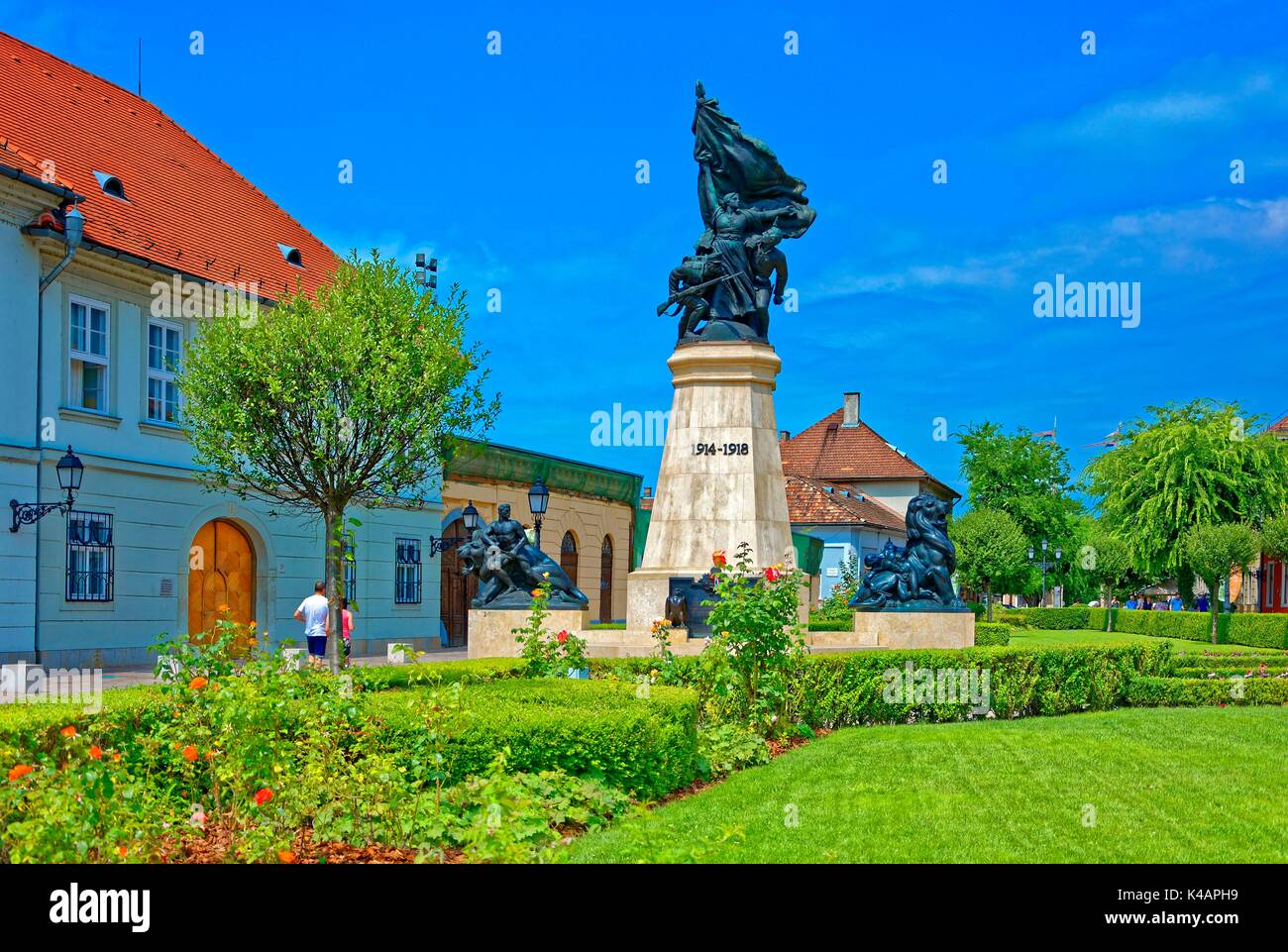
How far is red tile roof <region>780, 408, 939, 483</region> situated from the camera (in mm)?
70500

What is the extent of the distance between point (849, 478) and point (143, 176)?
47827 millimetres

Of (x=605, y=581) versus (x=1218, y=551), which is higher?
(x=1218, y=551)

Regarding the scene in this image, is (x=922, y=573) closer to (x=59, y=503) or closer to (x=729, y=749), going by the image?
(x=729, y=749)

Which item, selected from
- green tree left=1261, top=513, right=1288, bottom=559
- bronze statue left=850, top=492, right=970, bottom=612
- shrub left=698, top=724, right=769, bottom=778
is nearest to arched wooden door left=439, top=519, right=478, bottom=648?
bronze statue left=850, top=492, right=970, bottom=612

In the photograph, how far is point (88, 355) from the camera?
2380 cm

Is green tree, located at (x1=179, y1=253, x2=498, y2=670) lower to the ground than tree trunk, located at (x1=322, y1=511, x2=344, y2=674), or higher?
higher

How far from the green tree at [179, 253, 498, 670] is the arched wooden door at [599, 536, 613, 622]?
22.6 meters

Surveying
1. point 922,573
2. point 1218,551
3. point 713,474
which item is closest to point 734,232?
point 713,474

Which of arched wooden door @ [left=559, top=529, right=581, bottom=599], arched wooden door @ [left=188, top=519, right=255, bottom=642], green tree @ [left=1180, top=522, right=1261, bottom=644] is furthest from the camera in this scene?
arched wooden door @ [left=559, top=529, right=581, bottom=599]

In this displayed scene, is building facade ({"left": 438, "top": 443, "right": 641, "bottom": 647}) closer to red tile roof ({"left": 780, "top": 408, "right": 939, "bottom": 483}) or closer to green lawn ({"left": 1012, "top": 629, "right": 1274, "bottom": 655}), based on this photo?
green lawn ({"left": 1012, "top": 629, "right": 1274, "bottom": 655})

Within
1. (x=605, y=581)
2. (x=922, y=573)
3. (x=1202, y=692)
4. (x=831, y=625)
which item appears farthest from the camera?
(x=605, y=581)

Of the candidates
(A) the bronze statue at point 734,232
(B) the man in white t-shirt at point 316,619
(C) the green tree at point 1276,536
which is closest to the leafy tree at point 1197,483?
(C) the green tree at point 1276,536
